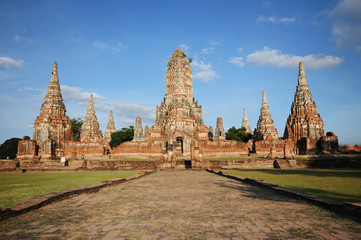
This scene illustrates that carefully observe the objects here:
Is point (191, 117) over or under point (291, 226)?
over

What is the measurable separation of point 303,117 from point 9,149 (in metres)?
58.3

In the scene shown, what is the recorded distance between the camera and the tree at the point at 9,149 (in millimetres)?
55969

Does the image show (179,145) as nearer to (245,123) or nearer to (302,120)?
(302,120)

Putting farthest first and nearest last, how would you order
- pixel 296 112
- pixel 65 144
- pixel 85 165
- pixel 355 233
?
pixel 296 112, pixel 65 144, pixel 85 165, pixel 355 233

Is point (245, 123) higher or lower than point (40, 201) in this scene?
higher

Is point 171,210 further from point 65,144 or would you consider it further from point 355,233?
point 65,144

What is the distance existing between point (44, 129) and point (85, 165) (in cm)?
1695

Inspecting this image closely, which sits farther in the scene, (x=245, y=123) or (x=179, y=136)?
(x=245, y=123)

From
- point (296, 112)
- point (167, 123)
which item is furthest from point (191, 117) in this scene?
point (296, 112)

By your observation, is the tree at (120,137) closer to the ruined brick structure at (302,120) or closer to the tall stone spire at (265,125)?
the tall stone spire at (265,125)

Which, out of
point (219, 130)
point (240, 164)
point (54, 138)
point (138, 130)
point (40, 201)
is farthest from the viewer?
point (219, 130)

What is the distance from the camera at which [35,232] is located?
13.0ft

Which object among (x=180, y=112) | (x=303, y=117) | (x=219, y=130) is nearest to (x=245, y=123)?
(x=219, y=130)

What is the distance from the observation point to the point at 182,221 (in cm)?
448
